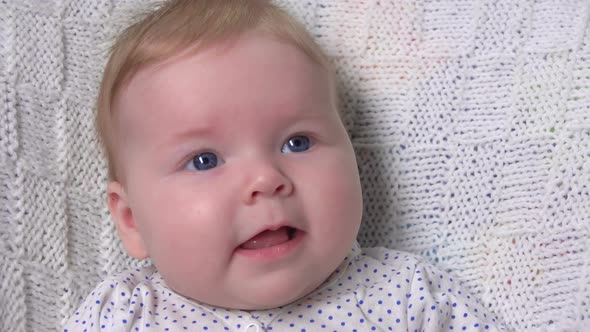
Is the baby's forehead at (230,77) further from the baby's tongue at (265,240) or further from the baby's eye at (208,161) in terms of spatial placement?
the baby's tongue at (265,240)

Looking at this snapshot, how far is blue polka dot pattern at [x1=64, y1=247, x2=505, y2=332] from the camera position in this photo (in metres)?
1.20

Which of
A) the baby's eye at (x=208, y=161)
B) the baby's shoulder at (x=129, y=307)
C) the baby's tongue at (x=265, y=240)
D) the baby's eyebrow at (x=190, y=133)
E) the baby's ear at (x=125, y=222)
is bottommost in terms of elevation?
the baby's shoulder at (x=129, y=307)

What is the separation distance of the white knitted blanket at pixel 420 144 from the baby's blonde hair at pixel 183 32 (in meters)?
0.13

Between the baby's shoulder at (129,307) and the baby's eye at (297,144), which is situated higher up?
the baby's eye at (297,144)

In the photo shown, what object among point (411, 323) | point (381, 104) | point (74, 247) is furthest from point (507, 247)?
point (74, 247)

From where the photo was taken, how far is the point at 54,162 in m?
1.34

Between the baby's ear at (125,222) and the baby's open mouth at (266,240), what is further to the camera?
the baby's ear at (125,222)

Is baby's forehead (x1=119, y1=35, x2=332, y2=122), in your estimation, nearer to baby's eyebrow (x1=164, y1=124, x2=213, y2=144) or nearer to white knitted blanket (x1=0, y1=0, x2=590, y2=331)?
baby's eyebrow (x1=164, y1=124, x2=213, y2=144)

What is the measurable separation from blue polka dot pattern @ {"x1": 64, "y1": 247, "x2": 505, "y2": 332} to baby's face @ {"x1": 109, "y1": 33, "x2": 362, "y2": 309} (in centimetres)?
4

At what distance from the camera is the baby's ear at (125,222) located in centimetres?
127

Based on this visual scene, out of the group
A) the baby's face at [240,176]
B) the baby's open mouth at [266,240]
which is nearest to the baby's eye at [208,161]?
the baby's face at [240,176]

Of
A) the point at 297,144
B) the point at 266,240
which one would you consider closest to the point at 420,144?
the point at 297,144

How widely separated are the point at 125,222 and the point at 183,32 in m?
0.32

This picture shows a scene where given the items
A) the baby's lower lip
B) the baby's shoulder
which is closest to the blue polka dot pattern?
the baby's shoulder
